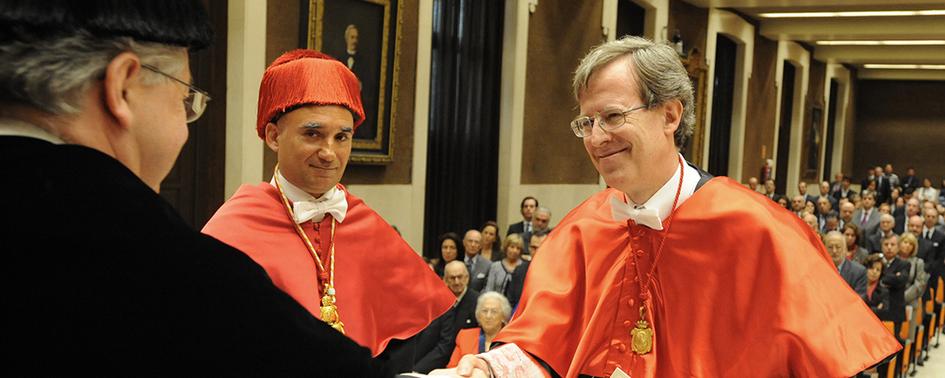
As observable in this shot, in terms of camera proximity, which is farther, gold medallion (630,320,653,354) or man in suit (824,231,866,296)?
man in suit (824,231,866,296)

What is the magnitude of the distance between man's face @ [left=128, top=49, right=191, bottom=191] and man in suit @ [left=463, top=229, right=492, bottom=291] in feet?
20.9

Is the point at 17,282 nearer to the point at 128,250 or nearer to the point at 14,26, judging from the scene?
the point at 128,250

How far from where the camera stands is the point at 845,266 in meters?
8.30

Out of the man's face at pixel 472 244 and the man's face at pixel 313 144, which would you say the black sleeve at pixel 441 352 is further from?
the man's face at pixel 313 144

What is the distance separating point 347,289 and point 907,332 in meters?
7.75

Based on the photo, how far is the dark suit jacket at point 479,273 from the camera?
800 cm

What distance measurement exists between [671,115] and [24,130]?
173 cm

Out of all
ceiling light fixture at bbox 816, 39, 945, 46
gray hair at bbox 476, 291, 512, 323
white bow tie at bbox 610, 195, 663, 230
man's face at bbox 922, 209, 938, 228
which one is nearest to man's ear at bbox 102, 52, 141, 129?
white bow tie at bbox 610, 195, 663, 230

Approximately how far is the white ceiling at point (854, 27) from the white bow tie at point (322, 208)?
47.8 feet

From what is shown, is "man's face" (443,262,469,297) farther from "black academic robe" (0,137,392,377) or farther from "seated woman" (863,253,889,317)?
"black academic robe" (0,137,392,377)

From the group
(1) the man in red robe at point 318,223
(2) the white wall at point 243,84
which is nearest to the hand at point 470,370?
(1) the man in red robe at point 318,223

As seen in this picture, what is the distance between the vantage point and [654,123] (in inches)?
94.7

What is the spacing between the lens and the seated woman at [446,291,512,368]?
591 cm

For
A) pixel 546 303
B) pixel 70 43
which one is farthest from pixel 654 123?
pixel 70 43
